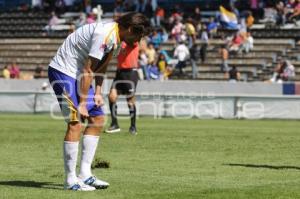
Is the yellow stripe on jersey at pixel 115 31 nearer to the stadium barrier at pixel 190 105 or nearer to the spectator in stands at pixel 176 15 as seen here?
the stadium barrier at pixel 190 105

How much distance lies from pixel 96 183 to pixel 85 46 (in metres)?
1.64

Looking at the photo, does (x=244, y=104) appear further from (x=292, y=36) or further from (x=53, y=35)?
(x=53, y=35)

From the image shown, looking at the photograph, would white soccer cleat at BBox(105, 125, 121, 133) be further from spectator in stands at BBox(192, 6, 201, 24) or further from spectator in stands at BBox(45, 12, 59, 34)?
spectator in stands at BBox(45, 12, 59, 34)

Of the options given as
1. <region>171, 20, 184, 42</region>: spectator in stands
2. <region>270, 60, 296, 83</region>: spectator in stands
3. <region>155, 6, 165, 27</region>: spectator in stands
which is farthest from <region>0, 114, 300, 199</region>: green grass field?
<region>155, 6, 165, 27</region>: spectator in stands

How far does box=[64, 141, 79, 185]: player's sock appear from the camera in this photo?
10271 mm

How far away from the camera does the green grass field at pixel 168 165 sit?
32.8 ft

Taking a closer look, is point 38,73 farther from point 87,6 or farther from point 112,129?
point 112,129

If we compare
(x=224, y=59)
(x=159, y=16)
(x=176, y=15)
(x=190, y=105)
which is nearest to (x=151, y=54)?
(x=224, y=59)

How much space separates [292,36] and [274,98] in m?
9.24

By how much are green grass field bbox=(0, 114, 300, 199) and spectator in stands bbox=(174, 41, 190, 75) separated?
18.2m

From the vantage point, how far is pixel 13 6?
177 feet

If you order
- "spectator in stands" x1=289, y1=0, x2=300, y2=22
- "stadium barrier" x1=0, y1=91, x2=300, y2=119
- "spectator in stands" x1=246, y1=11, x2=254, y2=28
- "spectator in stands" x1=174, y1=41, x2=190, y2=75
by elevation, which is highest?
"spectator in stands" x1=289, y1=0, x2=300, y2=22

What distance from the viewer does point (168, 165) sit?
43.2 feet

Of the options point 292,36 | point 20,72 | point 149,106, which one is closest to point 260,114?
point 149,106
